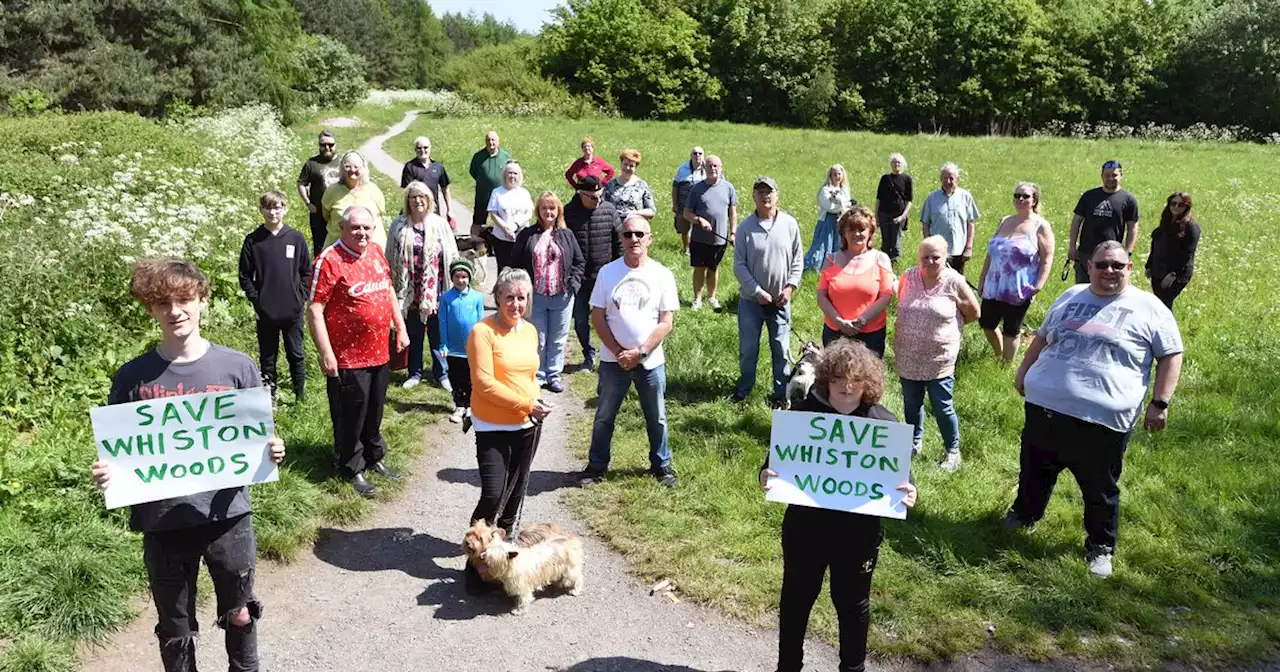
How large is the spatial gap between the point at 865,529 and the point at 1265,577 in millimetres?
3317

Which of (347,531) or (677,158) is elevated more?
(677,158)

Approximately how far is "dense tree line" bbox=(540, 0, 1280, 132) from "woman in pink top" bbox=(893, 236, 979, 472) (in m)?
45.0

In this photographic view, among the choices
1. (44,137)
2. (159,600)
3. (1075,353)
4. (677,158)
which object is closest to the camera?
(159,600)

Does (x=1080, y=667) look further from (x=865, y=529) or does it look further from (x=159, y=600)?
(x=159, y=600)

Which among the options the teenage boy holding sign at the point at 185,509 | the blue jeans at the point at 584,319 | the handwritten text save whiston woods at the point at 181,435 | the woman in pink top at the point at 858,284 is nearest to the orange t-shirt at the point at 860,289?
the woman in pink top at the point at 858,284

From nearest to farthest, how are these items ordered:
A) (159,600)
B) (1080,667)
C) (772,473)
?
(159,600)
(772,473)
(1080,667)

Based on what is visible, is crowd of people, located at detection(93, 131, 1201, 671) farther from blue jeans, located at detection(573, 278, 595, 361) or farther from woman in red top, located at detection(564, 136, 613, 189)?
woman in red top, located at detection(564, 136, 613, 189)

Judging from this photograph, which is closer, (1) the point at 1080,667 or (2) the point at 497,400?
(1) the point at 1080,667

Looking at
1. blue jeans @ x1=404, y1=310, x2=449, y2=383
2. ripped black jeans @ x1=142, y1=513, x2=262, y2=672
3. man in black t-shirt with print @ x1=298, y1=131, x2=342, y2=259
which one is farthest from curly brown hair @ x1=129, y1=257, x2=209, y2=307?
man in black t-shirt with print @ x1=298, y1=131, x2=342, y2=259

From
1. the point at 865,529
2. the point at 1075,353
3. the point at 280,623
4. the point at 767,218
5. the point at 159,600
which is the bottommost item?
the point at 280,623

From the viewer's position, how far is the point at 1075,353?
5.09 metres

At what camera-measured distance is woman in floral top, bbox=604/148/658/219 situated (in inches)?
388

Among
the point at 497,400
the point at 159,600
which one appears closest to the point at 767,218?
the point at 497,400

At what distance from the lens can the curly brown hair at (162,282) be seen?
3270mm
